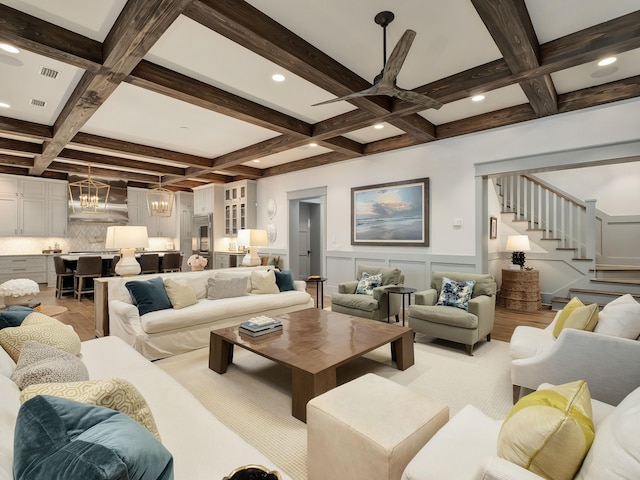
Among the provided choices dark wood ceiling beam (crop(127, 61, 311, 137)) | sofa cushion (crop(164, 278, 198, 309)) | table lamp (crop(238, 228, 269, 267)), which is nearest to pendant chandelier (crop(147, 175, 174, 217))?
table lamp (crop(238, 228, 269, 267))

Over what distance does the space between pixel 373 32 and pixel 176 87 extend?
198 centimetres

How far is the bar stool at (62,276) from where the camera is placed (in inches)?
253

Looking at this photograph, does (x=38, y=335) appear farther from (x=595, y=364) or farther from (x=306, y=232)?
(x=306, y=232)

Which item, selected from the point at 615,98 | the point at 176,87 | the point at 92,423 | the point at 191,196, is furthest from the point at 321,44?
the point at 191,196

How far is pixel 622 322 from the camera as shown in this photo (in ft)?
6.88

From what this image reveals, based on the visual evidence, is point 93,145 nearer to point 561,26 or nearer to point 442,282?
point 442,282

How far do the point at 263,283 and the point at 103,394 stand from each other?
11.7 feet

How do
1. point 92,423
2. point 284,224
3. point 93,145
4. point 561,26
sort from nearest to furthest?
point 92,423 → point 561,26 → point 93,145 → point 284,224

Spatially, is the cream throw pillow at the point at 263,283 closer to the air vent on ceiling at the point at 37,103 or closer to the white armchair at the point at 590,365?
the white armchair at the point at 590,365

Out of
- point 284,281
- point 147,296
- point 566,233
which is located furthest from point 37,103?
point 566,233

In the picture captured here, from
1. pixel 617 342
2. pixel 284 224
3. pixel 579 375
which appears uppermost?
pixel 284 224

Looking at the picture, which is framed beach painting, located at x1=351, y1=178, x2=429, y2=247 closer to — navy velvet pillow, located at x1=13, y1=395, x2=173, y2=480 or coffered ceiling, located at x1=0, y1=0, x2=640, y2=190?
coffered ceiling, located at x1=0, y1=0, x2=640, y2=190

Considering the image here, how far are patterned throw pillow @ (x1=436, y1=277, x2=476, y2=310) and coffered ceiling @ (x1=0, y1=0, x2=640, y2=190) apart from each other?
2109 millimetres

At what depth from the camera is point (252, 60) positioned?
2994mm
